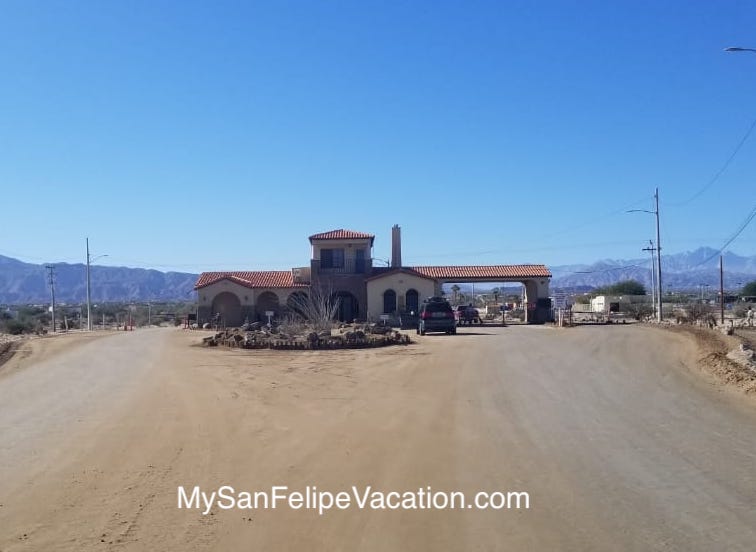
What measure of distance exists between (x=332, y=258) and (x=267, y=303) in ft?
Answer: 19.3

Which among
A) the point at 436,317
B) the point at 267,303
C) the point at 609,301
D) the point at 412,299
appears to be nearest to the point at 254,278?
the point at 267,303

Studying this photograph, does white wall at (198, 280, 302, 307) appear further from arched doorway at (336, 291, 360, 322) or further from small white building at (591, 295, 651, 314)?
small white building at (591, 295, 651, 314)

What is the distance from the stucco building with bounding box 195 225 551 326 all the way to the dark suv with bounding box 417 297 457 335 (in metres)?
15.2

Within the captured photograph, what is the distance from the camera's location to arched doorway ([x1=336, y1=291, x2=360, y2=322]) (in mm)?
59281

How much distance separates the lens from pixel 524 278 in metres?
61.6

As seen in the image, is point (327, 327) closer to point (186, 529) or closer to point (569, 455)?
point (569, 455)

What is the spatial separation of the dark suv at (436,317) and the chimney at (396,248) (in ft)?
77.3

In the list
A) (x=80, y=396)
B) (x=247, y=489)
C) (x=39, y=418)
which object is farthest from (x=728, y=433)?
(x=80, y=396)

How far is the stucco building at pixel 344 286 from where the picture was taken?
189ft

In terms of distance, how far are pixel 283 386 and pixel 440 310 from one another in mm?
23609

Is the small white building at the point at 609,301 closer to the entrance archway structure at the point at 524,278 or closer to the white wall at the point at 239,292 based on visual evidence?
the entrance archway structure at the point at 524,278

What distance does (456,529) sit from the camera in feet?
23.6

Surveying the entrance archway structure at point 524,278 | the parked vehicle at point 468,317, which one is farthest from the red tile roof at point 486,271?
the parked vehicle at point 468,317

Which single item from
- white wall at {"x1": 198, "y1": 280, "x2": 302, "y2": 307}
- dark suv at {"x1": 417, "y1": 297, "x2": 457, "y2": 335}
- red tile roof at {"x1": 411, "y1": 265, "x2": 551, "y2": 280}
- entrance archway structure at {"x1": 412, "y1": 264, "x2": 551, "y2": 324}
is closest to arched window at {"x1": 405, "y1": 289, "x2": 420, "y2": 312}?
entrance archway structure at {"x1": 412, "y1": 264, "x2": 551, "y2": 324}
